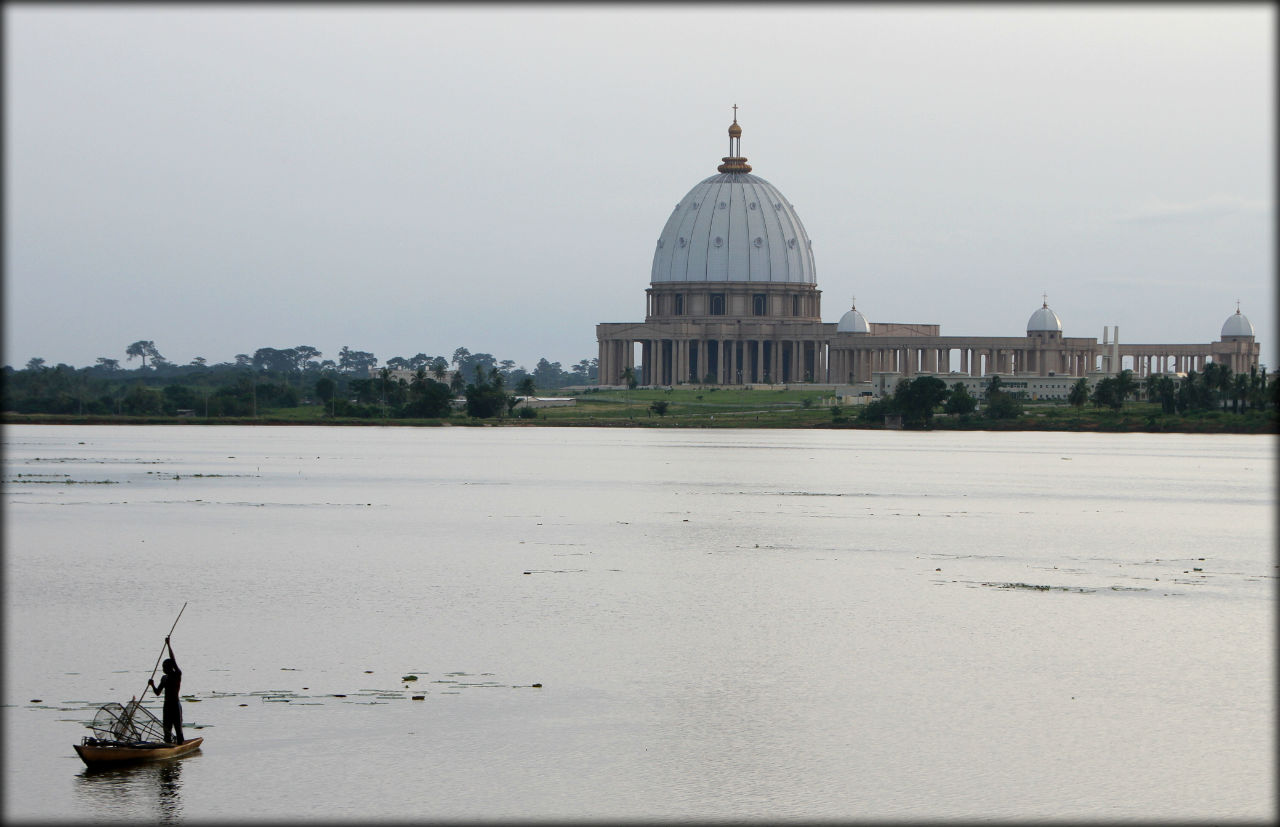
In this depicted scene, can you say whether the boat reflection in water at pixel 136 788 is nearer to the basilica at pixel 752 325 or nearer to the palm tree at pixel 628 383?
the palm tree at pixel 628 383

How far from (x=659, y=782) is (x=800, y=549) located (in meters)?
27.0

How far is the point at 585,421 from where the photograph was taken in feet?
476

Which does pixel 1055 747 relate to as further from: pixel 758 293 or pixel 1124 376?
pixel 758 293

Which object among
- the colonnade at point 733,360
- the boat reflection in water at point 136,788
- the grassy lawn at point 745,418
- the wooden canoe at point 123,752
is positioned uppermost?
the colonnade at point 733,360

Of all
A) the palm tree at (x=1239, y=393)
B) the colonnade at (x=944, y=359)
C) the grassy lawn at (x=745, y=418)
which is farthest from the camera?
the colonnade at (x=944, y=359)

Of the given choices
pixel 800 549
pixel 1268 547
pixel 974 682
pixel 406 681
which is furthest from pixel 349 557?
pixel 1268 547

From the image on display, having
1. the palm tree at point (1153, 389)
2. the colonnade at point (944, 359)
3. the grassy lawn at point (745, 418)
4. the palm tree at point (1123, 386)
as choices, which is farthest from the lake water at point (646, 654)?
the colonnade at point (944, 359)

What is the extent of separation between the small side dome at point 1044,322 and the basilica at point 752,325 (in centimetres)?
15

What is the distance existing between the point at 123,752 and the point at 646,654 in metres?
11.0

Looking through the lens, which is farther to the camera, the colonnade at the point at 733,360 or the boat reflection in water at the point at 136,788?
the colonnade at the point at 733,360

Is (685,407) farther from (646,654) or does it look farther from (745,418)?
(646,654)

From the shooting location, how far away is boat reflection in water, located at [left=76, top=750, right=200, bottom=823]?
20984 mm

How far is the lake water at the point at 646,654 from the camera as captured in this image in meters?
22.0

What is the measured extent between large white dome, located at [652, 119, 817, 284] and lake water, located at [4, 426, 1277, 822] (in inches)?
4925
